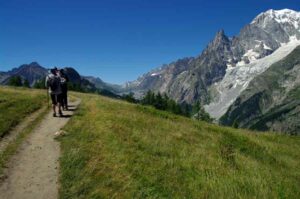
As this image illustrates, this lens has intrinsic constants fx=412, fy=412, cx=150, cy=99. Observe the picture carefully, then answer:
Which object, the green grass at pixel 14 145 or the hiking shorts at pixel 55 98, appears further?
the hiking shorts at pixel 55 98

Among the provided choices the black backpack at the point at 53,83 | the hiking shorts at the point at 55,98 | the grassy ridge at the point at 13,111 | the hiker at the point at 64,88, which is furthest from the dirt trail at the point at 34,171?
the hiker at the point at 64,88

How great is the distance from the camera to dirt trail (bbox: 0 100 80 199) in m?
15.5

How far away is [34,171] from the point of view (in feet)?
58.9

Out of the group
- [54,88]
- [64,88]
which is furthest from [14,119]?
[64,88]

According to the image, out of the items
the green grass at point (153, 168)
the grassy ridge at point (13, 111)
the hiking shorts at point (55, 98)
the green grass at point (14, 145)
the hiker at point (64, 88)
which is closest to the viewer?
the green grass at point (153, 168)

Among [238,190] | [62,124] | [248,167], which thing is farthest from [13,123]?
[238,190]

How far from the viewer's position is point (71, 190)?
15.3m

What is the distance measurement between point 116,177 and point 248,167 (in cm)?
732

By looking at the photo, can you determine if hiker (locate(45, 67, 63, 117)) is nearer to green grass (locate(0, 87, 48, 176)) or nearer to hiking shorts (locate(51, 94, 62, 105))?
hiking shorts (locate(51, 94, 62, 105))

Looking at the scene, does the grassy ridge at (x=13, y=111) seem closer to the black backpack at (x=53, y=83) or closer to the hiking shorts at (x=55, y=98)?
the hiking shorts at (x=55, y=98)

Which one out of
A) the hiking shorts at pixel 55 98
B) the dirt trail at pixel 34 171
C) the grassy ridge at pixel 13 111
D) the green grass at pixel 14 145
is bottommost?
the dirt trail at pixel 34 171

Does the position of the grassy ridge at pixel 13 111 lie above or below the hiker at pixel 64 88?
below

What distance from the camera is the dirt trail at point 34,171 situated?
15.5 meters

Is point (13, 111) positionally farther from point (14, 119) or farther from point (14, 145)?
point (14, 145)
